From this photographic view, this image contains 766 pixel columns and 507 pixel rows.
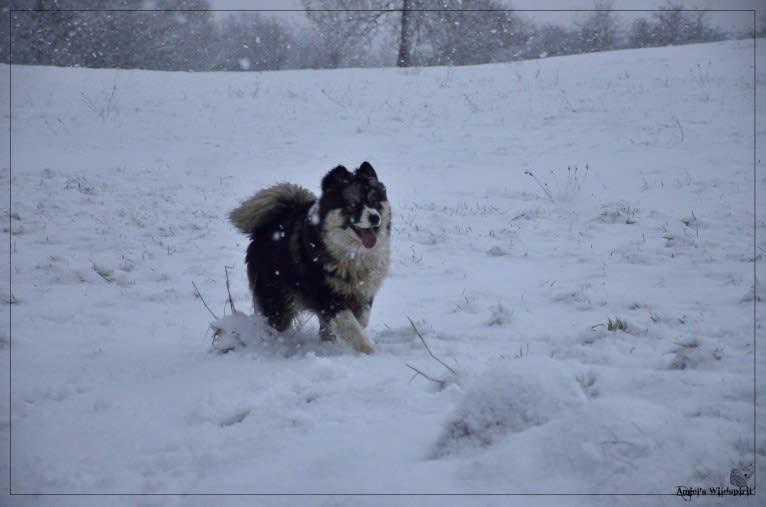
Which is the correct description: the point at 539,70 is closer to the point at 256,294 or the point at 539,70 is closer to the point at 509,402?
the point at 256,294

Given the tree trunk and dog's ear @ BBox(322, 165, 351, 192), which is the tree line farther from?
dog's ear @ BBox(322, 165, 351, 192)

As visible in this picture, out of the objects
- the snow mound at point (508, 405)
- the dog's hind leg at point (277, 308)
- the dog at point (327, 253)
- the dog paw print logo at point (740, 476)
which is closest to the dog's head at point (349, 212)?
the dog at point (327, 253)

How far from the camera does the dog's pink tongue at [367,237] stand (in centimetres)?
454

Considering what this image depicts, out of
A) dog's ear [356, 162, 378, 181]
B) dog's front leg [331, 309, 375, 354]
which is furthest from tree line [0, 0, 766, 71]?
dog's front leg [331, 309, 375, 354]

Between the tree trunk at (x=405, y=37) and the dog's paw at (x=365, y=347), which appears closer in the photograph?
the dog's paw at (x=365, y=347)

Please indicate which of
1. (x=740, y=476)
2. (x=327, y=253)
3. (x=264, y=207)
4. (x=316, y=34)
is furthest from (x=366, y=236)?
(x=316, y=34)

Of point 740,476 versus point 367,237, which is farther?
point 367,237

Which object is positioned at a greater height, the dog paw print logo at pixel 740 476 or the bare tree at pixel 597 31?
the bare tree at pixel 597 31

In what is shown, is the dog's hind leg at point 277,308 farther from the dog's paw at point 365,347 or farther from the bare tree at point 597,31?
the bare tree at point 597,31

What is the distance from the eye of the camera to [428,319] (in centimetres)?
489

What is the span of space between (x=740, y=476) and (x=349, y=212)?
3.25m

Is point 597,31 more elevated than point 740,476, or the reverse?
point 597,31

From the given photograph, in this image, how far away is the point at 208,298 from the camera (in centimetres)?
580

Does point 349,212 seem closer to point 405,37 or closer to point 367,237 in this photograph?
point 367,237
